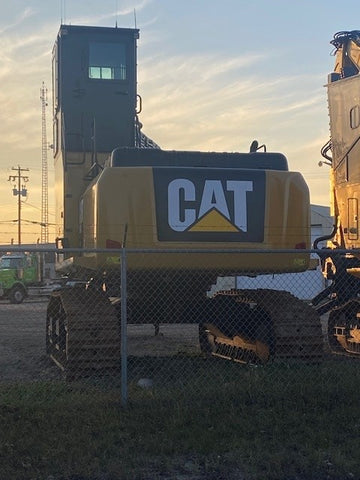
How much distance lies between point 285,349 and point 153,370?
201 cm

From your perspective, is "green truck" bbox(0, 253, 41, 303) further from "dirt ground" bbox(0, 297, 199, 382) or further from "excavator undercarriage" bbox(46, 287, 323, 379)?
"excavator undercarriage" bbox(46, 287, 323, 379)

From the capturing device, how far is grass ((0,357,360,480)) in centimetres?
584

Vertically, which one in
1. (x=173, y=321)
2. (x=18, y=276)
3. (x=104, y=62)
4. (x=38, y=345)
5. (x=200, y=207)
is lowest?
(x=38, y=345)

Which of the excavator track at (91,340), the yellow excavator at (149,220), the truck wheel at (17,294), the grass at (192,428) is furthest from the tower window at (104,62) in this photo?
the truck wheel at (17,294)

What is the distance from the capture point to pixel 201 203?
28.2ft

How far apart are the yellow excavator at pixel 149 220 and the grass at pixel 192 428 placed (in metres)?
0.88

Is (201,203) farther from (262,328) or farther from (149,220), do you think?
(262,328)

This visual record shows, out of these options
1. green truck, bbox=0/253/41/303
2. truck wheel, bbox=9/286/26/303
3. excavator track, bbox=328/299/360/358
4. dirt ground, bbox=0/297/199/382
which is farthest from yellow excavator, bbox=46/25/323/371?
green truck, bbox=0/253/41/303

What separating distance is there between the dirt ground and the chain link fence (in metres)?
0.05

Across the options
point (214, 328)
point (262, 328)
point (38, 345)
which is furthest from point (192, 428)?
point (38, 345)

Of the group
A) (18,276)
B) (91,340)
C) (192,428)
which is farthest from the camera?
(18,276)

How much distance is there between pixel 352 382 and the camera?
8.55 meters

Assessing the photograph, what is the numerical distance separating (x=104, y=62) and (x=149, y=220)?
375 cm

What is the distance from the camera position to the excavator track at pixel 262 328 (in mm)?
9586
